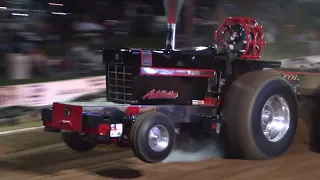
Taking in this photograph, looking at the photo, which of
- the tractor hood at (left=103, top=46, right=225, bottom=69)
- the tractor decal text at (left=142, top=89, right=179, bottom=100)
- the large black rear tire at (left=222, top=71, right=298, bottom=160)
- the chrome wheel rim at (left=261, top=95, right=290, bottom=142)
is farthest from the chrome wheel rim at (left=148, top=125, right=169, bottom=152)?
the chrome wheel rim at (left=261, top=95, right=290, bottom=142)

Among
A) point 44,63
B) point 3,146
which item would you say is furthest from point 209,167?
point 44,63

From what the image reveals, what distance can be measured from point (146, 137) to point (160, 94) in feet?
2.39

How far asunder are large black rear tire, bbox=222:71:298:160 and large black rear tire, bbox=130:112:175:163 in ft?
2.69

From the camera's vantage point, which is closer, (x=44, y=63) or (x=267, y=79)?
(x=267, y=79)

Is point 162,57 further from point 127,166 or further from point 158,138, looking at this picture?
point 127,166

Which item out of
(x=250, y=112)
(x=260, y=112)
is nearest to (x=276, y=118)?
(x=260, y=112)

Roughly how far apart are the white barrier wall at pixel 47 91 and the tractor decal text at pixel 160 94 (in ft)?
12.8

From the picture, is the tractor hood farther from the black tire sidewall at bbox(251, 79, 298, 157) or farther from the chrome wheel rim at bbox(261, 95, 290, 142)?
the chrome wheel rim at bbox(261, 95, 290, 142)

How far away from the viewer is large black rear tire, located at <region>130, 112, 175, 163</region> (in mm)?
4871

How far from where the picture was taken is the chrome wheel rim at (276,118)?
5891 mm

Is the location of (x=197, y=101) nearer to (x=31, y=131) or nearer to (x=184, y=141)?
(x=184, y=141)

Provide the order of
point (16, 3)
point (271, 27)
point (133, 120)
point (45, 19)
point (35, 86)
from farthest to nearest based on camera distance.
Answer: point (271, 27)
point (45, 19)
point (16, 3)
point (35, 86)
point (133, 120)

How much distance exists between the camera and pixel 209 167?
18.0 feet

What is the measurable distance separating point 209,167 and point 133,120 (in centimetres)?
99
